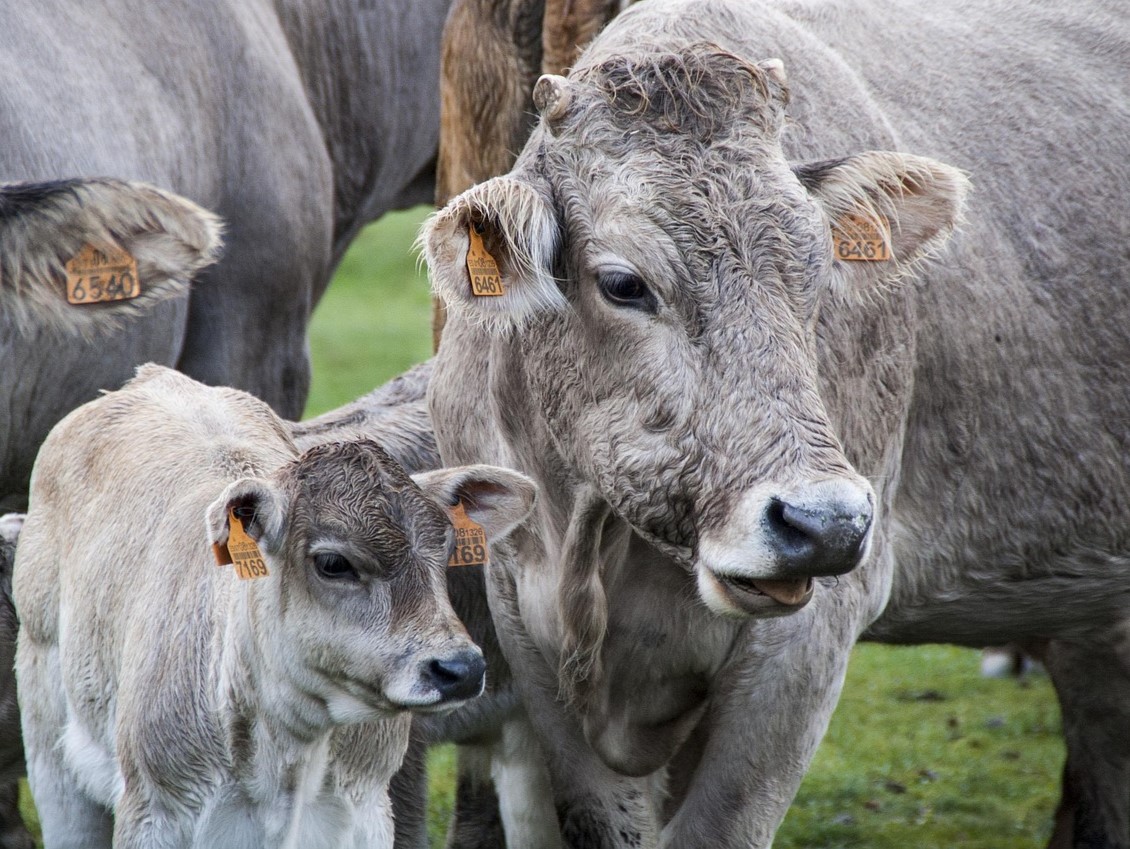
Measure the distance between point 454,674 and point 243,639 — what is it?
25.3 inches

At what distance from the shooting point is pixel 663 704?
4.70 meters

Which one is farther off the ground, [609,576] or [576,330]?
[576,330]

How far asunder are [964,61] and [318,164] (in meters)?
2.85

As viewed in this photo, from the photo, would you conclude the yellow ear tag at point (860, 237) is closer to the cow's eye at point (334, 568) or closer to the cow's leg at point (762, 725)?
the cow's leg at point (762, 725)

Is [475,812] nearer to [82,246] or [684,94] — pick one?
[82,246]

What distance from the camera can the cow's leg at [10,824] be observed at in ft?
18.9

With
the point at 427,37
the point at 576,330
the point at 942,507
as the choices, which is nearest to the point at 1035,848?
the point at 942,507

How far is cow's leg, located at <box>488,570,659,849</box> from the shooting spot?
4.85 m

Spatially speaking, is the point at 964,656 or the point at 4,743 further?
the point at 964,656

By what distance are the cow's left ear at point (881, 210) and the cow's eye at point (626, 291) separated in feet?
1.63

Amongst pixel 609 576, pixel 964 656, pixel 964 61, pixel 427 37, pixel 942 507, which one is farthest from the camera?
pixel 964 656

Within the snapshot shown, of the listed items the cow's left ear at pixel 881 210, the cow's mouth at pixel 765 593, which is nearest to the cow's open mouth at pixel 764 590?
the cow's mouth at pixel 765 593

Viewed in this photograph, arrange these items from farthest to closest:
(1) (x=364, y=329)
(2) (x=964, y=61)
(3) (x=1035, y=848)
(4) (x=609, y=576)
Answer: (1) (x=364, y=329) → (3) (x=1035, y=848) → (2) (x=964, y=61) → (4) (x=609, y=576)

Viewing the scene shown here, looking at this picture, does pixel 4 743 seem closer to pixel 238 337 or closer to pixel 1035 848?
pixel 238 337
